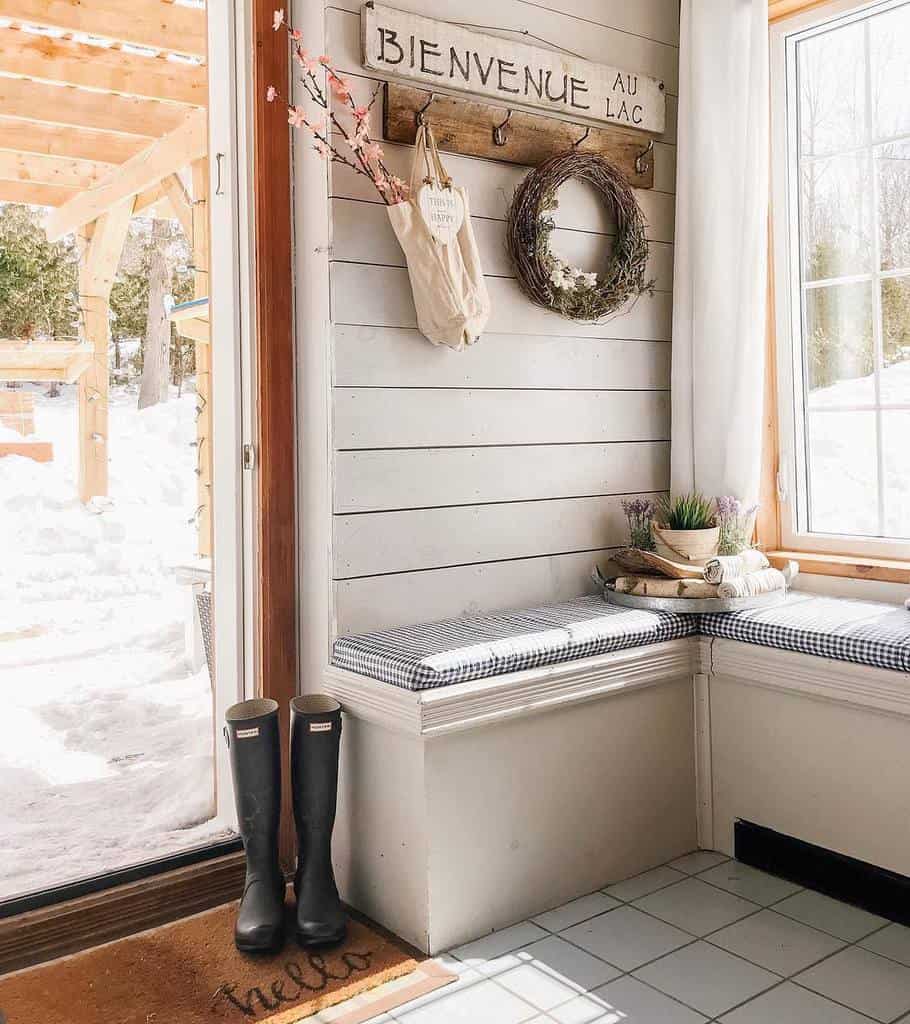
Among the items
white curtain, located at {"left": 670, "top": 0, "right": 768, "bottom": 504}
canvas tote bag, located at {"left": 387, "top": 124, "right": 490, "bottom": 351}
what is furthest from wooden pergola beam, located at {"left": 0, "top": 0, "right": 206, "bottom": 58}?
white curtain, located at {"left": 670, "top": 0, "right": 768, "bottom": 504}

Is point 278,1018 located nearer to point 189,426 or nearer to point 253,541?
point 253,541

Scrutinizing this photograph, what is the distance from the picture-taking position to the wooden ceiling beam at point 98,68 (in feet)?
9.71

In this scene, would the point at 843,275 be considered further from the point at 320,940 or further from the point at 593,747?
the point at 320,940

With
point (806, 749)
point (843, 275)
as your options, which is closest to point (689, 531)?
point (806, 749)

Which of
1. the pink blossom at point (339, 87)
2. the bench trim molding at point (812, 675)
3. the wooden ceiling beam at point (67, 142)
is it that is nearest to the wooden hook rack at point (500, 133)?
the pink blossom at point (339, 87)

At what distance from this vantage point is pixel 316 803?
2.05 metres

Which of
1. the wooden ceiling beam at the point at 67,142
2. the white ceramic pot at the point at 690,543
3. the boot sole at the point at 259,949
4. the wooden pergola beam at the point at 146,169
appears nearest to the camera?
the boot sole at the point at 259,949

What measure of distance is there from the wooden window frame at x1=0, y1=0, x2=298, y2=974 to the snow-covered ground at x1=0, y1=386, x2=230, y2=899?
0.16 metres

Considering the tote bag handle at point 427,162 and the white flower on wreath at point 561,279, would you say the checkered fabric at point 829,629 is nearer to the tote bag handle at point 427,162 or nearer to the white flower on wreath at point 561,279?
the white flower on wreath at point 561,279

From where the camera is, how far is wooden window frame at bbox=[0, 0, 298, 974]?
7.25 feet

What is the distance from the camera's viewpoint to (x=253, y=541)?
229 centimetres

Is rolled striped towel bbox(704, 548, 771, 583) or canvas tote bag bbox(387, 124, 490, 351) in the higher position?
canvas tote bag bbox(387, 124, 490, 351)

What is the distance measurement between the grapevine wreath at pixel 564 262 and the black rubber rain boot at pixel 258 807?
4.13 ft

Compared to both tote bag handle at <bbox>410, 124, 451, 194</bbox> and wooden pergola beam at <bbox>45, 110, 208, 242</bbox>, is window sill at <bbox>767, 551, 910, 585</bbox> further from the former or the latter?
wooden pergola beam at <bbox>45, 110, 208, 242</bbox>
